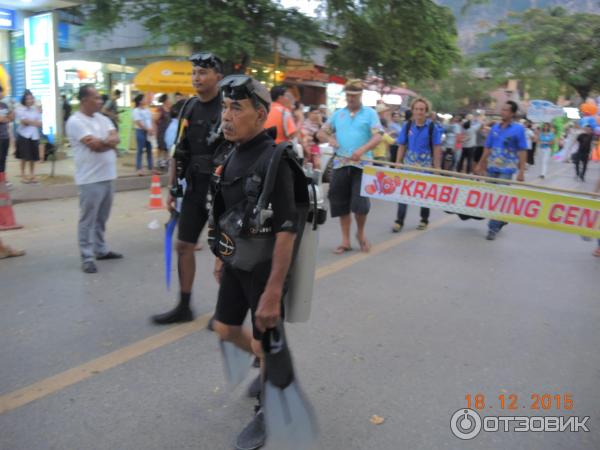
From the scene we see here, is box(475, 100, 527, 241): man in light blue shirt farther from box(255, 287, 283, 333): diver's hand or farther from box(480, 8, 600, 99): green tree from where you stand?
box(480, 8, 600, 99): green tree

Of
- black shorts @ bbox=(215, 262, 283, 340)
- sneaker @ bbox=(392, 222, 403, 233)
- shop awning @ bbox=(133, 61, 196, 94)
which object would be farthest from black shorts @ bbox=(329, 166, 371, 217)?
shop awning @ bbox=(133, 61, 196, 94)

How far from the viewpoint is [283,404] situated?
2.44 meters

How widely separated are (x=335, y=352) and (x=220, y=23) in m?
8.51

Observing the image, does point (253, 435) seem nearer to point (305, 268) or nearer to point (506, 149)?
point (305, 268)

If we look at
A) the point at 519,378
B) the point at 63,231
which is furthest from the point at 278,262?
the point at 63,231

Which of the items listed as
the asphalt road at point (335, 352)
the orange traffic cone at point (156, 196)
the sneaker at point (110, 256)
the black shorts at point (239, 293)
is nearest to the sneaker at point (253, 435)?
the asphalt road at point (335, 352)

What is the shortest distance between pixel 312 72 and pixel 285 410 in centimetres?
2099

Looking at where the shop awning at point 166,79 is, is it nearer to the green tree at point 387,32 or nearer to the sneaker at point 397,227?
the green tree at point 387,32

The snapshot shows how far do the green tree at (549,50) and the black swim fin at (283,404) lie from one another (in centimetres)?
1852

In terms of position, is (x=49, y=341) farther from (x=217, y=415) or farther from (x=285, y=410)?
(x=285, y=410)

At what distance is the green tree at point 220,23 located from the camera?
10.6 m

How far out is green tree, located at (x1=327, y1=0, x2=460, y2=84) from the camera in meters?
12.6

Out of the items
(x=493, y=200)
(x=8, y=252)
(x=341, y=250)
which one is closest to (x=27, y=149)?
(x=8, y=252)

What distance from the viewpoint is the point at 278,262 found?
2322 millimetres
